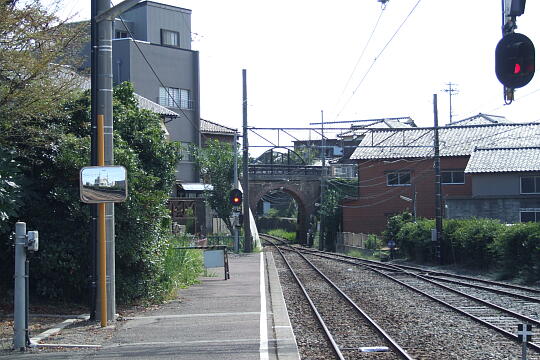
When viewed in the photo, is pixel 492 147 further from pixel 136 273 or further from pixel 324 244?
pixel 136 273

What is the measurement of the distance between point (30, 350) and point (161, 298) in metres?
5.58

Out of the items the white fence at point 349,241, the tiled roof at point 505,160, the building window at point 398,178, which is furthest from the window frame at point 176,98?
the building window at point 398,178

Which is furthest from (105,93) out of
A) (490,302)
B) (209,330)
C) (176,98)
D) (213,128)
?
(213,128)

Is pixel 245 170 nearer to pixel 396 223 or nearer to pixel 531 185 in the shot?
pixel 396 223

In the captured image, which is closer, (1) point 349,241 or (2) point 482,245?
(2) point 482,245

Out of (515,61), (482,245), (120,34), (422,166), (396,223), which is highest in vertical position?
(120,34)

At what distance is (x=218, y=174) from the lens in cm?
4394

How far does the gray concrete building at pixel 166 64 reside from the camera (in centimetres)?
4294

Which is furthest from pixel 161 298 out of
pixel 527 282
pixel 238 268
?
pixel 527 282

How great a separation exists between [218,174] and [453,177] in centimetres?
2200

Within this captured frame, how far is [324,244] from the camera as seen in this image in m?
62.0

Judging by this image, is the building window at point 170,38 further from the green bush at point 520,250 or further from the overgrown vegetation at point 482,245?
the green bush at point 520,250

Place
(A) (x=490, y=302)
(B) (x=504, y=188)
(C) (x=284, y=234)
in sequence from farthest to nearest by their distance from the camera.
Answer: (C) (x=284, y=234) < (B) (x=504, y=188) < (A) (x=490, y=302)

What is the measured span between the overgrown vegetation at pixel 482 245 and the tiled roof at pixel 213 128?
1959 cm
